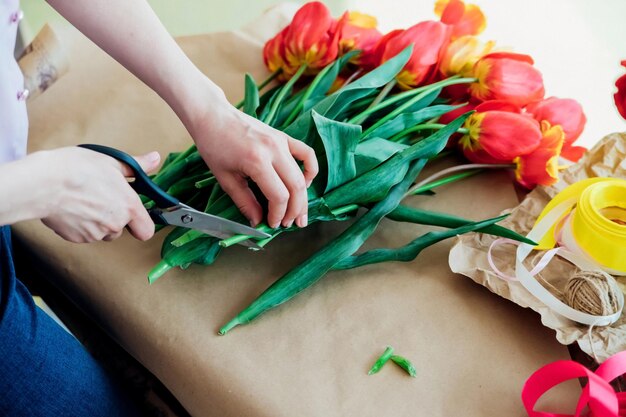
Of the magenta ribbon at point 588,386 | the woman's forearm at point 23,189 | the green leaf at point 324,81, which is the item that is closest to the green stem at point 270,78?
the green leaf at point 324,81

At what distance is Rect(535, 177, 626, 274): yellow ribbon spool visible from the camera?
62 cm

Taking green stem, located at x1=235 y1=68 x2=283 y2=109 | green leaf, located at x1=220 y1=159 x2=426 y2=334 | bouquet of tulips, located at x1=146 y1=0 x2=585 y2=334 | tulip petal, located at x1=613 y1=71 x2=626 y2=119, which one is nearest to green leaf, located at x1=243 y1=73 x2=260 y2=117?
bouquet of tulips, located at x1=146 y1=0 x2=585 y2=334

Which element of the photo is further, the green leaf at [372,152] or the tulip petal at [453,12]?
the tulip petal at [453,12]

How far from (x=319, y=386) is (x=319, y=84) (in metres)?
0.41

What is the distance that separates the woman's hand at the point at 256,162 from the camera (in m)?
0.60

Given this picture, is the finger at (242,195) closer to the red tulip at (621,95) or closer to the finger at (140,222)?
the finger at (140,222)

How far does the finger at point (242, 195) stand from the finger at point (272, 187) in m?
0.03

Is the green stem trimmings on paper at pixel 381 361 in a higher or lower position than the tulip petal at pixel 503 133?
lower

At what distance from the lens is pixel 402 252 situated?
2.20 feet

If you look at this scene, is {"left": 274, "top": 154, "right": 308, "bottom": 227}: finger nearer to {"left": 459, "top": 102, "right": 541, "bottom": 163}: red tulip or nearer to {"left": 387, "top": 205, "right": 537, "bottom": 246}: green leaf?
{"left": 387, "top": 205, "right": 537, "bottom": 246}: green leaf

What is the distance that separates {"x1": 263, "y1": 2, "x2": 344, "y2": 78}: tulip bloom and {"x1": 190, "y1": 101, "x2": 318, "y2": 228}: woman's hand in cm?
25

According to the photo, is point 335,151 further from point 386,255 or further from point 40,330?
point 40,330

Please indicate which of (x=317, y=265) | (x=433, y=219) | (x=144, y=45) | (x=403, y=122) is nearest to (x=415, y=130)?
(x=403, y=122)

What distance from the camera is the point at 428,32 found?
78cm
